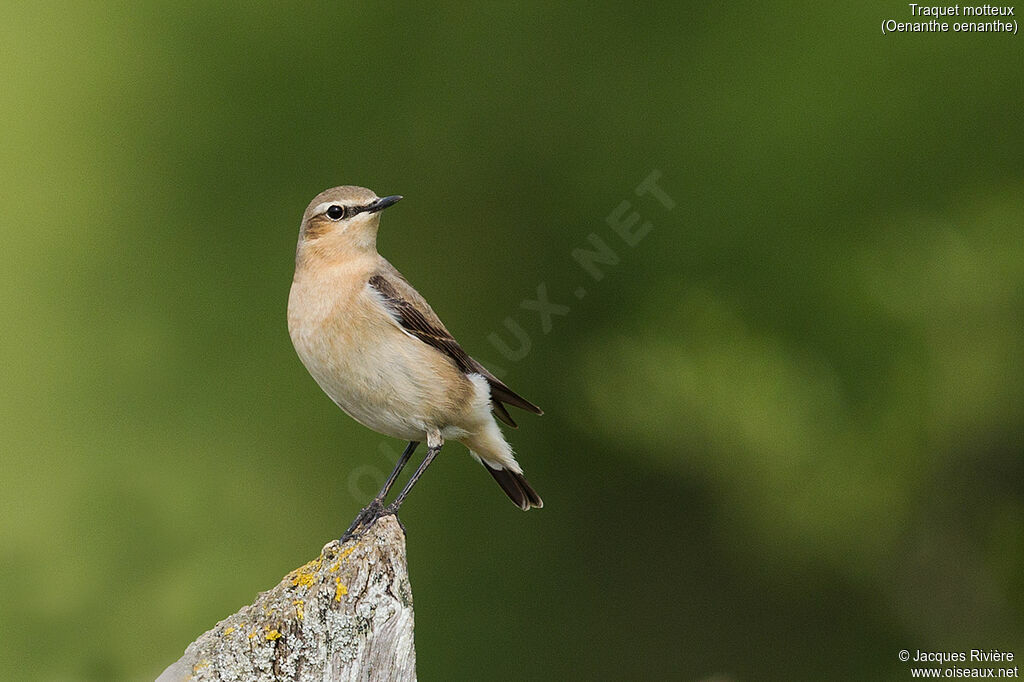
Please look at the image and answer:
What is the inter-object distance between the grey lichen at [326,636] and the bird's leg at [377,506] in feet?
2.45

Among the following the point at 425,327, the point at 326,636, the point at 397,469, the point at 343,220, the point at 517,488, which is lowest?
the point at 517,488

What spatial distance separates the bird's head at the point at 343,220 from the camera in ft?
16.2

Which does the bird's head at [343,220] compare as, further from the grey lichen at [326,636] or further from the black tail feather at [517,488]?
the grey lichen at [326,636]

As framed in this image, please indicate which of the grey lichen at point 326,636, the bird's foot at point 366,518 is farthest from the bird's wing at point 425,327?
the grey lichen at point 326,636

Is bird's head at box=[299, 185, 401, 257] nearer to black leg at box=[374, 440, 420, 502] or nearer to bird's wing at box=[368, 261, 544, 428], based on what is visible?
bird's wing at box=[368, 261, 544, 428]

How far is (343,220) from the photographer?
4.94m

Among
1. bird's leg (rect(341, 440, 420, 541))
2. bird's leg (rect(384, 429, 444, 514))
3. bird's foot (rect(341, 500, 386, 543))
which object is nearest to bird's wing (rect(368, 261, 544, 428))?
bird's leg (rect(384, 429, 444, 514))

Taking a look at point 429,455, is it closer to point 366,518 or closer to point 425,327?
point 366,518

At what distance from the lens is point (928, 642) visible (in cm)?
565

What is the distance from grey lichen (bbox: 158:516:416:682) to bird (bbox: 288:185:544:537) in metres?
0.90

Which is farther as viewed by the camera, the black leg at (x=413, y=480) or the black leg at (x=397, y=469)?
the black leg at (x=397, y=469)

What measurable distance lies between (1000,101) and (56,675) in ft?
20.6

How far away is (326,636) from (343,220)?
6.70ft

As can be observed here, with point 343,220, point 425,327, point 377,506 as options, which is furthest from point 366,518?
point 343,220
